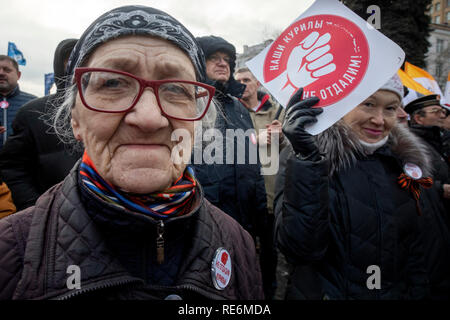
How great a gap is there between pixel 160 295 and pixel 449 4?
7870 cm

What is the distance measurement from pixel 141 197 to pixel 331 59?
116 cm

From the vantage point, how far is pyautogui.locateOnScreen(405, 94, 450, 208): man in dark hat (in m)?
3.03

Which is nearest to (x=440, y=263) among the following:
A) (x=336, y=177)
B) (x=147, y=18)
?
(x=336, y=177)

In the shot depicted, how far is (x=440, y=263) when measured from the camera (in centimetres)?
190

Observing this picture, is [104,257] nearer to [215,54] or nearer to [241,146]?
[241,146]

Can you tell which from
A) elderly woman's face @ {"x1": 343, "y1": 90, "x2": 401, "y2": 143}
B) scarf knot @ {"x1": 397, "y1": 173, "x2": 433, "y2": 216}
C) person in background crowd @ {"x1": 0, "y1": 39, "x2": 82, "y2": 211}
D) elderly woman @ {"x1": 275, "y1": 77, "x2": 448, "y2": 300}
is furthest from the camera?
person in background crowd @ {"x1": 0, "y1": 39, "x2": 82, "y2": 211}

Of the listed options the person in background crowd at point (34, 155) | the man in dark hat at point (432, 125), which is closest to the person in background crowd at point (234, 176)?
the person in background crowd at point (34, 155)

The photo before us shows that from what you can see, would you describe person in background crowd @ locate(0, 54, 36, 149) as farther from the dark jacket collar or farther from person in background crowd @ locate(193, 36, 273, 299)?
the dark jacket collar

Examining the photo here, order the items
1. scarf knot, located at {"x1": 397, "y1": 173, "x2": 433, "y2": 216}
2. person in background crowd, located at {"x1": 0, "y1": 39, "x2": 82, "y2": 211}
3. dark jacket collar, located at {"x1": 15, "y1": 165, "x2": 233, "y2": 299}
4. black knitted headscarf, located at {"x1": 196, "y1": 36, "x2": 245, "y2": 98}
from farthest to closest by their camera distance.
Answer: black knitted headscarf, located at {"x1": 196, "y1": 36, "x2": 245, "y2": 98} < person in background crowd, located at {"x1": 0, "y1": 39, "x2": 82, "y2": 211} < scarf knot, located at {"x1": 397, "y1": 173, "x2": 433, "y2": 216} < dark jacket collar, located at {"x1": 15, "y1": 165, "x2": 233, "y2": 299}

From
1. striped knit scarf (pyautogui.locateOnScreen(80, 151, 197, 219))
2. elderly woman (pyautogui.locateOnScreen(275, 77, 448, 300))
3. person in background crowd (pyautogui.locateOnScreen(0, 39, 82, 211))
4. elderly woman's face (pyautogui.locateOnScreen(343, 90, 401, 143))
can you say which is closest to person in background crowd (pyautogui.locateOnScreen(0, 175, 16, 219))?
person in background crowd (pyautogui.locateOnScreen(0, 39, 82, 211))

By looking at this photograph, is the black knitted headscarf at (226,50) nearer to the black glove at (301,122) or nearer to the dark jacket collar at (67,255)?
the black glove at (301,122)

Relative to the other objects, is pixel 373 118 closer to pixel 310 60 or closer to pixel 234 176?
pixel 310 60

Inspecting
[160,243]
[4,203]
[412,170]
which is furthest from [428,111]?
[4,203]
